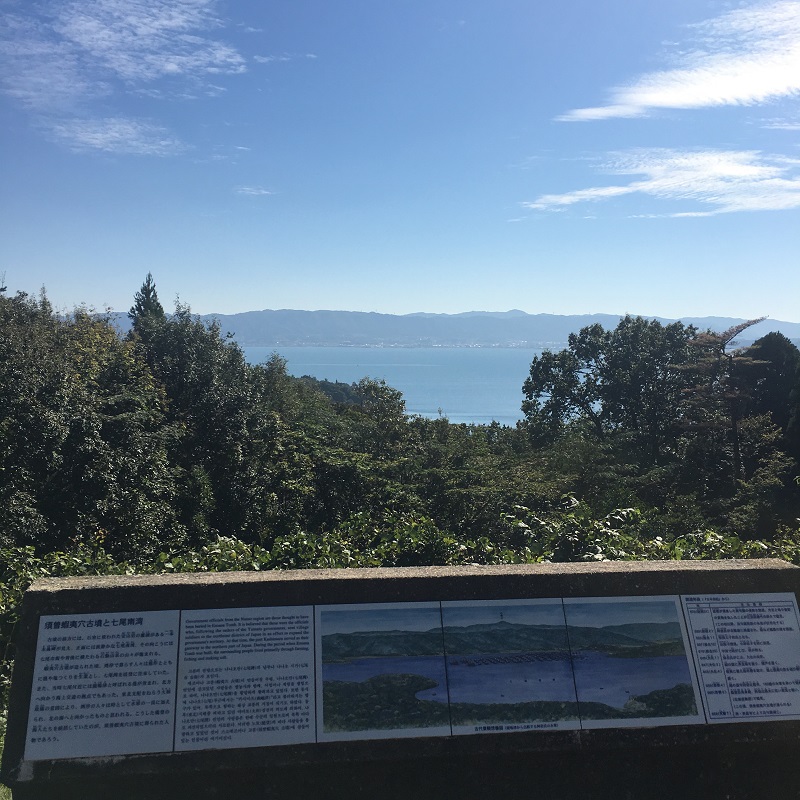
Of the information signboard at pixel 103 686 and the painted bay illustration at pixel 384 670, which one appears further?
the painted bay illustration at pixel 384 670

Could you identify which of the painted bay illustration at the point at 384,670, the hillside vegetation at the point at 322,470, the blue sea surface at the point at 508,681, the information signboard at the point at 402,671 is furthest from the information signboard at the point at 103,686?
the blue sea surface at the point at 508,681

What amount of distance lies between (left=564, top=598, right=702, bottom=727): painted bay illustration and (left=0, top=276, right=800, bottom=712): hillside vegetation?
1078mm

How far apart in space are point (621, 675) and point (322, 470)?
34.3 feet

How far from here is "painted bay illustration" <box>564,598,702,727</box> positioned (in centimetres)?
365

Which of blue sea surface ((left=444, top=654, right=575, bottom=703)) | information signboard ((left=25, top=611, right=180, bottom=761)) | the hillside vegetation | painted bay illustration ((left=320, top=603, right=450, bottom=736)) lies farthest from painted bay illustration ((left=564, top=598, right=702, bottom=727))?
information signboard ((left=25, top=611, right=180, bottom=761))

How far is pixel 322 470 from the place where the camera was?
13789mm

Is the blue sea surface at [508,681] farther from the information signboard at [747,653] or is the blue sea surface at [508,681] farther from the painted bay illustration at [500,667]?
the information signboard at [747,653]

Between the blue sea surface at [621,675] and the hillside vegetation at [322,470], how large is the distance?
3.99 ft

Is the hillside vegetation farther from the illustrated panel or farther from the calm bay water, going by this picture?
the calm bay water

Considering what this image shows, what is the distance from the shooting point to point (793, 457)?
64.7 feet

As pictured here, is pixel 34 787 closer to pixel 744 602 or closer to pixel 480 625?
pixel 480 625

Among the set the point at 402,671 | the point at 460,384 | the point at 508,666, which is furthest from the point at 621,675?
the point at 460,384

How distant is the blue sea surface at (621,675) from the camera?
3660 mm

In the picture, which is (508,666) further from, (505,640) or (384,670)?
(384,670)
